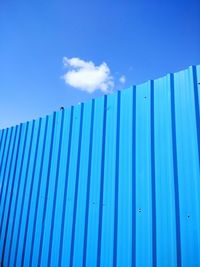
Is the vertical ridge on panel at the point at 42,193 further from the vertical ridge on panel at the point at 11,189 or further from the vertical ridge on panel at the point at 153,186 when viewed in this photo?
the vertical ridge on panel at the point at 153,186

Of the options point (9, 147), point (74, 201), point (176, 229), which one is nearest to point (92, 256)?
point (74, 201)

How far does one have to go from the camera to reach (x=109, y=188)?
8.57 feet

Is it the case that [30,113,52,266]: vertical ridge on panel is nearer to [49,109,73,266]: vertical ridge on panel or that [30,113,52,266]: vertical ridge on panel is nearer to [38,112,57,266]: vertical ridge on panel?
[38,112,57,266]: vertical ridge on panel

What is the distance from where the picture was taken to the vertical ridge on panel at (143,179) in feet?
7.17

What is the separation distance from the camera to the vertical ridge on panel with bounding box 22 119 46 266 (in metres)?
3.41

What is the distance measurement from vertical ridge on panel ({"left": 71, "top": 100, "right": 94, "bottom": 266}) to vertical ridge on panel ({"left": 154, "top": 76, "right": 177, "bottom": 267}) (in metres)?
A: 1.00

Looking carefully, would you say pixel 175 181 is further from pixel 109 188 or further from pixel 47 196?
pixel 47 196

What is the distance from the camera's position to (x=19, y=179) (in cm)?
404

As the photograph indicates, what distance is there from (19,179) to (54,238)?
4.67 ft

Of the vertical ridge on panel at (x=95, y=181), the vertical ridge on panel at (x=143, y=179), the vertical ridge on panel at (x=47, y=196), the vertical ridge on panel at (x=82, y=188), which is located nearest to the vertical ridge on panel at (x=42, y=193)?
the vertical ridge on panel at (x=47, y=196)

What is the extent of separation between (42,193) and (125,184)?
5.21 ft

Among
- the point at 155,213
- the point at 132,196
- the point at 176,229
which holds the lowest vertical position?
the point at 176,229

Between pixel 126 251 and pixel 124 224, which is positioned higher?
pixel 124 224

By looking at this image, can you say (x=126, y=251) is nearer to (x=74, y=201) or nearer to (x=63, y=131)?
(x=74, y=201)
